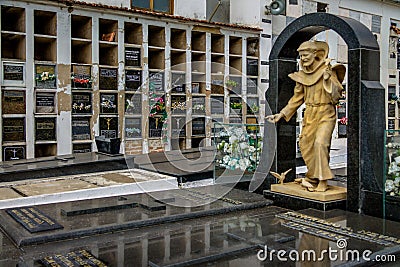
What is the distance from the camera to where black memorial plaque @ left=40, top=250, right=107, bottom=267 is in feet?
7.27

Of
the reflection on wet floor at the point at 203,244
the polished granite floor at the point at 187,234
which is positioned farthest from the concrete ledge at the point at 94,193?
the reflection on wet floor at the point at 203,244

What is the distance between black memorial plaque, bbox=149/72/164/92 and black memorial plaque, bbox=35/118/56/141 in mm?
1615

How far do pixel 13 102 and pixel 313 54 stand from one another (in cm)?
424

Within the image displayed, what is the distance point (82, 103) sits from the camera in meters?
6.71

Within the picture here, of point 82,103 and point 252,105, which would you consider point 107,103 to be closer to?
point 82,103

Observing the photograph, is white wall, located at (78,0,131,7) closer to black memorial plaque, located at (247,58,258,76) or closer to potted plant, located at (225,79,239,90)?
potted plant, located at (225,79,239,90)

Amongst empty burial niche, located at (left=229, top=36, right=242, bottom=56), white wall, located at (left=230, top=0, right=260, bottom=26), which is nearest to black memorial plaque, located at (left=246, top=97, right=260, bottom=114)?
empty burial niche, located at (left=229, top=36, right=242, bottom=56)

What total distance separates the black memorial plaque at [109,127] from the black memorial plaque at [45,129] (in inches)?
27.4

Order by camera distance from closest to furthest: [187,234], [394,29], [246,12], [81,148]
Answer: [187,234]
[81,148]
[246,12]
[394,29]

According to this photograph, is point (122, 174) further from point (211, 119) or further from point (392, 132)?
point (211, 119)

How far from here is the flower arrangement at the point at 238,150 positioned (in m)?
4.23

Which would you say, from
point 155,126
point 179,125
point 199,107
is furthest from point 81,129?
point 199,107

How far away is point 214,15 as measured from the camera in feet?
29.8

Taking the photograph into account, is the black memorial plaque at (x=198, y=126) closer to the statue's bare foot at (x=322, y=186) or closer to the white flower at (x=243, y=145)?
the white flower at (x=243, y=145)
